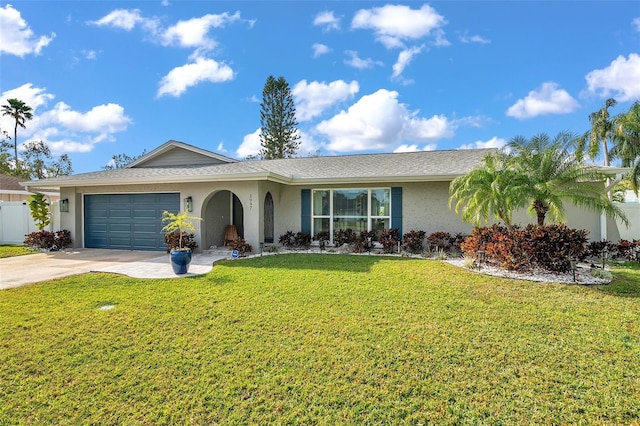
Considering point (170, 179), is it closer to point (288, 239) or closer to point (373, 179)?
point (288, 239)

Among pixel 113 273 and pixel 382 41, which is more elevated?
pixel 382 41

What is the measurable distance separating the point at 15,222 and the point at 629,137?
4082 cm

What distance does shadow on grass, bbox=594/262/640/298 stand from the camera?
21.5 ft

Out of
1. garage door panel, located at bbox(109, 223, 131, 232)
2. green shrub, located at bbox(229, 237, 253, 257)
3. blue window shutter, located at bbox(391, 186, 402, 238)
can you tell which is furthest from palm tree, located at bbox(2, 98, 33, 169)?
blue window shutter, located at bbox(391, 186, 402, 238)

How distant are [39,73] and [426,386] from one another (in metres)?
20.3

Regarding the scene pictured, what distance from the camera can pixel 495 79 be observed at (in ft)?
50.4

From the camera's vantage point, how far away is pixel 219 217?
14031 millimetres

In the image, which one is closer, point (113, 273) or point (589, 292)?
point (589, 292)

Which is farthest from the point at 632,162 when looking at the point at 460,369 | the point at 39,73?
the point at 39,73

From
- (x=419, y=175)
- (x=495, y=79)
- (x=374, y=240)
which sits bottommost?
(x=374, y=240)

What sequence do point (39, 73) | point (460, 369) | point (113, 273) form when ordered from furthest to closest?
point (39, 73)
point (113, 273)
point (460, 369)

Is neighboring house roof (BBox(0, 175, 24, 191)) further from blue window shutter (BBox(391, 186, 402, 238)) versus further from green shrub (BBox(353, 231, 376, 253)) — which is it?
blue window shutter (BBox(391, 186, 402, 238))

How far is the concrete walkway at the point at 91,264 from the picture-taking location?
330 inches

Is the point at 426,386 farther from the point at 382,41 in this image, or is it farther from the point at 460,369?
the point at 382,41
